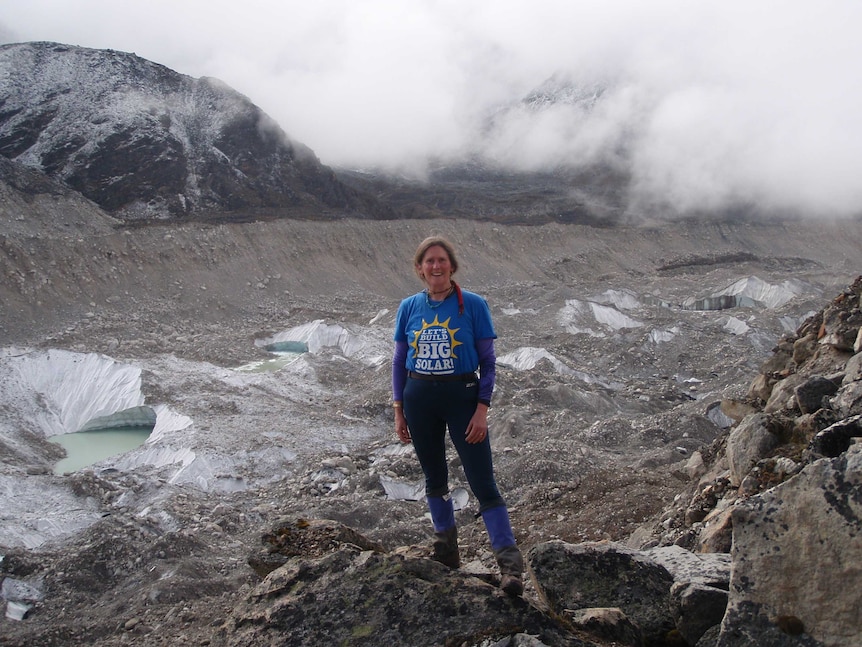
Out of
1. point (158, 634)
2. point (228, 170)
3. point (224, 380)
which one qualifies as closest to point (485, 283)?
point (228, 170)

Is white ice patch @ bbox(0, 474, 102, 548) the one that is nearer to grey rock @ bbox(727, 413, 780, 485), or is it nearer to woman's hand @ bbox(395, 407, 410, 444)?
woman's hand @ bbox(395, 407, 410, 444)

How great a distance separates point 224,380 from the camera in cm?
1535

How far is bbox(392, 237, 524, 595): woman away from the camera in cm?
335

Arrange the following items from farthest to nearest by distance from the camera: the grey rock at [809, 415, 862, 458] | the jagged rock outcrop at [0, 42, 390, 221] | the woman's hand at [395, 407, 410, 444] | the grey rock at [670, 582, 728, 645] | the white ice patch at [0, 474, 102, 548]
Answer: the jagged rock outcrop at [0, 42, 390, 221], the white ice patch at [0, 474, 102, 548], the woman's hand at [395, 407, 410, 444], the grey rock at [809, 415, 862, 458], the grey rock at [670, 582, 728, 645]

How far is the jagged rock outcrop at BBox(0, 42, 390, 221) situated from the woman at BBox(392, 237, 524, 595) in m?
31.7

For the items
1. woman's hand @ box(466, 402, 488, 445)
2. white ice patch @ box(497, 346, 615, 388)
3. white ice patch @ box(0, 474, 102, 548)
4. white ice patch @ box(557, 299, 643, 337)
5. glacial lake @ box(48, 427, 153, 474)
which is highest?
woman's hand @ box(466, 402, 488, 445)

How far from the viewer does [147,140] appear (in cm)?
3556

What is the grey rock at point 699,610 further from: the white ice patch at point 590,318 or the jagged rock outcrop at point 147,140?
the jagged rock outcrop at point 147,140

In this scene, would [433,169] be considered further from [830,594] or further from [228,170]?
[830,594]

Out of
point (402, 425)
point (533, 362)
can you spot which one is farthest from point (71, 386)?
point (402, 425)

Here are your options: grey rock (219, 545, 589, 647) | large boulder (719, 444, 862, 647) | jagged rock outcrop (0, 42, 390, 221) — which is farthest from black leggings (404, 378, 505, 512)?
jagged rock outcrop (0, 42, 390, 221)

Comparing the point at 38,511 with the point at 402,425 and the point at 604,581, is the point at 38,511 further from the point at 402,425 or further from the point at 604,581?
the point at 604,581

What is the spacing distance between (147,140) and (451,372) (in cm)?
3649

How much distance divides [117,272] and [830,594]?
85.8 feet
